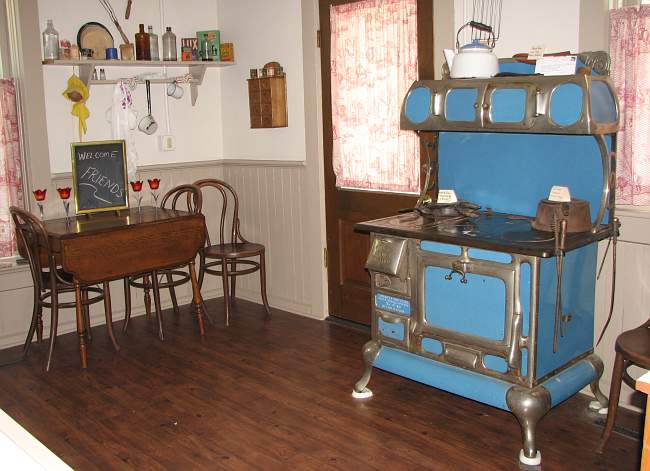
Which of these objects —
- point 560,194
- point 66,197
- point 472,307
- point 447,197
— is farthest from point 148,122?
point 560,194

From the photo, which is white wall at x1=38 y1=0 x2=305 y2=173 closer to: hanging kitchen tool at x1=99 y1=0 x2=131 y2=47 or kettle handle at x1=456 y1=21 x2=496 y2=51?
hanging kitchen tool at x1=99 y1=0 x2=131 y2=47

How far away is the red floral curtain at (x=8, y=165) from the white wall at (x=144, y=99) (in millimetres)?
211

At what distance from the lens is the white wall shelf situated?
4156 mm

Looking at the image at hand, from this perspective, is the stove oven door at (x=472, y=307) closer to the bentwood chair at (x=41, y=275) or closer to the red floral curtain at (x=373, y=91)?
the red floral curtain at (x=373, y=91)

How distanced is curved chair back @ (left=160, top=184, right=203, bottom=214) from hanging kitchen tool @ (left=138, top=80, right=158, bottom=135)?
422 millimetres

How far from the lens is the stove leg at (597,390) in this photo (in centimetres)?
293

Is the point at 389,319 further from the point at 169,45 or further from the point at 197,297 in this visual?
the point at 169,45

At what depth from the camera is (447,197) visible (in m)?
3.23

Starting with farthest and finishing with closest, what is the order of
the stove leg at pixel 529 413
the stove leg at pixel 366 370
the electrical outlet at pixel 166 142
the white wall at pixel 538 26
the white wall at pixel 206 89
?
the electrical outlet at pixel 166 142
the white wall at pixel 206 89
the stove leg at pixel 366 370
the white wall at pixel 538 26
the stove leg at pixel 529 413

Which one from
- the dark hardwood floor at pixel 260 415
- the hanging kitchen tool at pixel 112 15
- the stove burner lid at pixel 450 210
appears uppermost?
the hanging kitchen tool at pixel 112 15

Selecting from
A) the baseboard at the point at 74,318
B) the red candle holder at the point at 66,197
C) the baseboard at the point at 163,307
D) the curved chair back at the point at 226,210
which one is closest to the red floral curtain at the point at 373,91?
the curved chair back at the point at 226,210

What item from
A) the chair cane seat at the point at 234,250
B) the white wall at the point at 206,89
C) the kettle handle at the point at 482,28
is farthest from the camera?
the chair cane seat at the point at 234,250

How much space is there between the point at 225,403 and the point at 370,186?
1513mm

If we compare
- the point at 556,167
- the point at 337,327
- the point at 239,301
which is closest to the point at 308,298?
the point at 337,327
